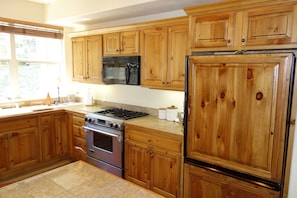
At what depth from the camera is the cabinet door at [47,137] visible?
3.65 m

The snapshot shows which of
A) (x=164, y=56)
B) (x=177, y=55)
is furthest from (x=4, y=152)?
(x=177, y=55)

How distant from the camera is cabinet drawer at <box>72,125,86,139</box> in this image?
369cm

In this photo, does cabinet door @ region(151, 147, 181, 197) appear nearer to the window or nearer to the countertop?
the countertop

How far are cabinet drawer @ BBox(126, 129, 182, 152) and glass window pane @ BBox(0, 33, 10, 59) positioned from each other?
2617 mm

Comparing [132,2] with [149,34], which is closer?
[132,2]

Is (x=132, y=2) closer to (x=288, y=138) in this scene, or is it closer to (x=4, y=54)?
(x=288, y=138)

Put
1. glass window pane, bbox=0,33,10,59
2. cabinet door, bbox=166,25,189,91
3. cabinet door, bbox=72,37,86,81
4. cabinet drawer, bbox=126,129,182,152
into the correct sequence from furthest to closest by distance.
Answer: cabinet door, bbox=72,37,86,81, glass window pane, bbox=0,33,10,59, cabinet door, bbox=166,25,189,91, cabinet drawer, bbox=126,129,182,152

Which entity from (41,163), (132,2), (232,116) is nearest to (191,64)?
(232,116)

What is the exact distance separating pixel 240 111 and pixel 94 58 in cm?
264

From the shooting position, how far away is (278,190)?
6.11 ft

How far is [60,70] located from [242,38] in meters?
3.73

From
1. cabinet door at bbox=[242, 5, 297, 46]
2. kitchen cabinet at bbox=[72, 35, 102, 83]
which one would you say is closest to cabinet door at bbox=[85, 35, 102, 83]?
kitchen cabinet at bbox=[72, 35, 102, 83]

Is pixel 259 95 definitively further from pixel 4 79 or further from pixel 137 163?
pixel 4 79

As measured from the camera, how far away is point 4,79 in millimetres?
3855
